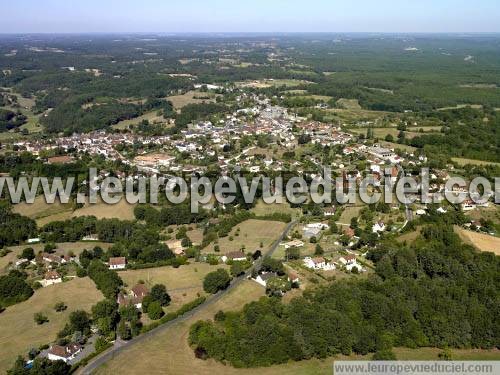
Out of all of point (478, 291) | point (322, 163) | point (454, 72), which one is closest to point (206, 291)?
point (478, 291)

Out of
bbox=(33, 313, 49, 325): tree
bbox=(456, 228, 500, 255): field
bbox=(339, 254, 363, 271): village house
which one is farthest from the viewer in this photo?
bbox=(456, 228, 500, 255): field

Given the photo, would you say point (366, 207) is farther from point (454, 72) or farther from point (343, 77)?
point (454, 72)

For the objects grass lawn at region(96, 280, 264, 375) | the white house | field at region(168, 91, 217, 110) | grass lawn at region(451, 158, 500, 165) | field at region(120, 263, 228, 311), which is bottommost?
field at region(120, 263, 228, 311)

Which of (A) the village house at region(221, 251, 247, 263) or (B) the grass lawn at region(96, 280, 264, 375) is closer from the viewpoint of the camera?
(B) the grass lawn at region(96, 280, 264, 375)

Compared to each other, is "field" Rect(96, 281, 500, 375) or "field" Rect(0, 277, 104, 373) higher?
"field" Rect(96, 281, 500, 375)

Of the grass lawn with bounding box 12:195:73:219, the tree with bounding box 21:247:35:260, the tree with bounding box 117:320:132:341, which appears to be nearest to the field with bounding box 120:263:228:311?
the tree with bounding box 117:320:132:341

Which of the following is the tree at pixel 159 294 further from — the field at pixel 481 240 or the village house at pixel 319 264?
the field at pixel 481 240

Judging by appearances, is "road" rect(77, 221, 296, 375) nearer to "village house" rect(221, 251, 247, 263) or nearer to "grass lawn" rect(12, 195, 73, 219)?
"village house" rect(221, 251, 247, 263)

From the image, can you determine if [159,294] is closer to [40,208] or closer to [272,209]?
[272,209]
